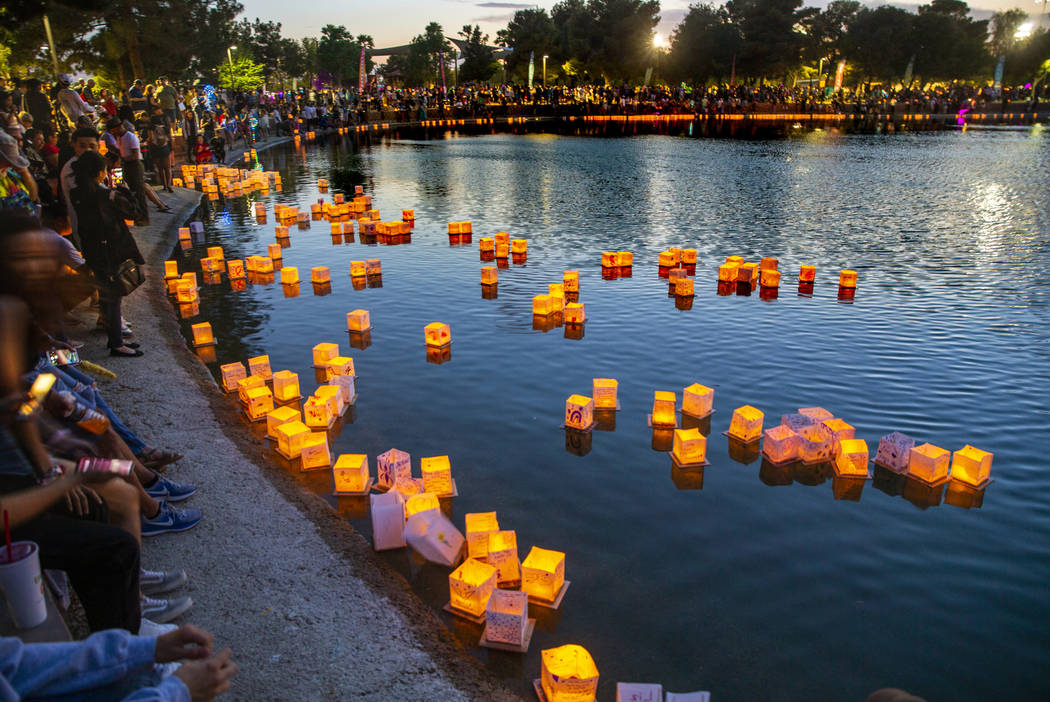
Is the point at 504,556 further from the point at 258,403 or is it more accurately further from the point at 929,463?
the point at 929,463

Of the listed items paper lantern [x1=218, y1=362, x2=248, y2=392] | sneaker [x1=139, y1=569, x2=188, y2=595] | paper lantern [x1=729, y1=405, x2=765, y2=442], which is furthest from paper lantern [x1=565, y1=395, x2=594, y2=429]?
sneaker [x1=139, y1=569, x2=188, y2=595]

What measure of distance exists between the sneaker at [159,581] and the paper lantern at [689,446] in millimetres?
4167

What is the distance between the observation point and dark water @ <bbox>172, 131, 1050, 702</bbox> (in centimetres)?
431

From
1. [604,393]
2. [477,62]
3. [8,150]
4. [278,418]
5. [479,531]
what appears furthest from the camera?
[477,62]

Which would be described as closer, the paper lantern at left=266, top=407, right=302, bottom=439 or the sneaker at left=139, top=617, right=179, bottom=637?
the sneaker at left=139, top=617, right=179, bottom=637

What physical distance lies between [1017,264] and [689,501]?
36.4ft

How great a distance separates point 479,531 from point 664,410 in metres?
2.86

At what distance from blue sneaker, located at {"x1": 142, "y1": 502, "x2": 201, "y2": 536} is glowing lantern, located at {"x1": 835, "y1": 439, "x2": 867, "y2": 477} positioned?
534 cm

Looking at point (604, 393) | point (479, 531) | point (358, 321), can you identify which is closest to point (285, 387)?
point (358, 321)

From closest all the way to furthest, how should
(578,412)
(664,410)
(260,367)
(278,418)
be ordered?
(278,418) < (578,412) < (664,410) < (260,367)

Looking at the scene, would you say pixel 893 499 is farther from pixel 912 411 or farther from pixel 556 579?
pixel 556 579

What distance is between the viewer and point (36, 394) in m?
3.61

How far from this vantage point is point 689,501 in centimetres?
586

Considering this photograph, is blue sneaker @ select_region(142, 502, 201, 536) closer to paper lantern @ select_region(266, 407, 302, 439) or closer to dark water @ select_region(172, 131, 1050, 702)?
dark water @ select_region(172, 131, 1050, 702)
